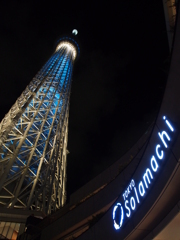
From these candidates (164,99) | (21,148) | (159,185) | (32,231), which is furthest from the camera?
(21,148)

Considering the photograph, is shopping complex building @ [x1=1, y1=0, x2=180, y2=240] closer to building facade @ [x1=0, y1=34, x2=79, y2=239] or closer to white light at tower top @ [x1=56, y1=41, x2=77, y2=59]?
building facade @ [x1=0, y1=34, x2=79, y2=239]

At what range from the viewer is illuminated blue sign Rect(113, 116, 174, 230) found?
7160mm

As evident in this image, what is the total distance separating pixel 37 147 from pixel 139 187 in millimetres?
24643

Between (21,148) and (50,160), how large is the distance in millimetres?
4364

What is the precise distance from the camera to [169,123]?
7.08 m

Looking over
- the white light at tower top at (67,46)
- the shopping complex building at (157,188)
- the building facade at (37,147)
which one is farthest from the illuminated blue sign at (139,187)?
the white light at tower top at (67,46)

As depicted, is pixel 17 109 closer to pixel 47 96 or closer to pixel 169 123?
pixel 47 96

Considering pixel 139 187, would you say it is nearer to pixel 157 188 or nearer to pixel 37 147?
pixel 157 188

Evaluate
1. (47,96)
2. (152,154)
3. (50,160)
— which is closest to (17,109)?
(47,96)

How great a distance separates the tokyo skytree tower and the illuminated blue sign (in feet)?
46.0

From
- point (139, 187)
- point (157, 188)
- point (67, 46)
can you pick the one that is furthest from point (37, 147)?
point (67, 46)

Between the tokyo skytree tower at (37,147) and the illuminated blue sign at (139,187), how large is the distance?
46.0 feet

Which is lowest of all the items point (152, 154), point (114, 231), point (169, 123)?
point (114, 231)

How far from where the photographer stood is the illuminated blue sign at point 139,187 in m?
7.16
